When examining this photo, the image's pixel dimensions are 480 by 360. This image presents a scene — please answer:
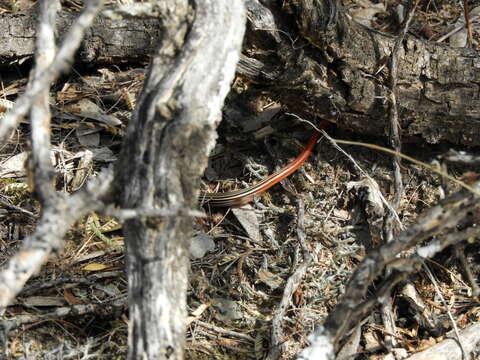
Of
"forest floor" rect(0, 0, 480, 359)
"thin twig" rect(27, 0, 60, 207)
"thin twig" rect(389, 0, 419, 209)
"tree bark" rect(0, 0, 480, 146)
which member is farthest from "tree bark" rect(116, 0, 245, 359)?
"thin twig" rect(389, 0, 419, 209)

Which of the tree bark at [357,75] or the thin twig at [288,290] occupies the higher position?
the tree bark at [357,75]

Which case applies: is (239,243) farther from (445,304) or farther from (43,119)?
(43,119)

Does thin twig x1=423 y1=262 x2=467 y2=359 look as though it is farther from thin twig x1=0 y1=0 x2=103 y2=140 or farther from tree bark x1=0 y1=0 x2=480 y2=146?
thin twig x1=0 y1=0 x2=103 y2=140

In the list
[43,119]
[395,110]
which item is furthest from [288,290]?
[43,119]

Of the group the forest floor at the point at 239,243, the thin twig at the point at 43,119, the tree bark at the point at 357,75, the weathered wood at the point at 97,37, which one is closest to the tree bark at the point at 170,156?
the thin twig at the point at 43,119

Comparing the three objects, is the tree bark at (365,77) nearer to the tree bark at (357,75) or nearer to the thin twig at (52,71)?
the tree bark at (357,75)

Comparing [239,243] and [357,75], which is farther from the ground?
[357,75]

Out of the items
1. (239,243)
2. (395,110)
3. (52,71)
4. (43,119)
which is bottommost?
(239,243)

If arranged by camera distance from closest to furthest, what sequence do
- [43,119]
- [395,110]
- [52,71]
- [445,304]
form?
1. [52,71]
2. [43,119]
3. [445,304]
4. [395,110]
